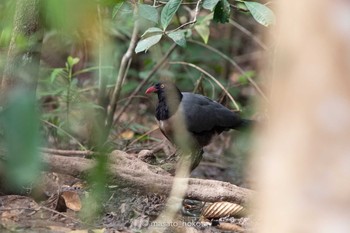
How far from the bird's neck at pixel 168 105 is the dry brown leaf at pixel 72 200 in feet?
5.45

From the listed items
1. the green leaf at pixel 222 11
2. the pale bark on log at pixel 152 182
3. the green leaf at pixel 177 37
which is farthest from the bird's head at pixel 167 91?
the pale bark on log at pixel 152 182

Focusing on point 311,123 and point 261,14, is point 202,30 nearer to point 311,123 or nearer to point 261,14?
point 261,14

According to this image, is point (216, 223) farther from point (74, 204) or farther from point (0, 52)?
point (0, 52)

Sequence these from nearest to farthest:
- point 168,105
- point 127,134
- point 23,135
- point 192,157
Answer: point 23,135 → point 192,157 → point 168,105 → point 127,134

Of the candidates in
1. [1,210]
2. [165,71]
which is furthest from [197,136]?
[1,210]

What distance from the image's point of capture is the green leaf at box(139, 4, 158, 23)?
12.8 ft

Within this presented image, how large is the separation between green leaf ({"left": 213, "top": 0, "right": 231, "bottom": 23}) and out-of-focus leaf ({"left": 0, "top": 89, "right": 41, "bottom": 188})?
9.81 ft

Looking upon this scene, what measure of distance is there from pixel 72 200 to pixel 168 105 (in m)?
1.79

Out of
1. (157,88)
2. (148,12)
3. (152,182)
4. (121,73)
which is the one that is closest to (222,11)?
(148,12)

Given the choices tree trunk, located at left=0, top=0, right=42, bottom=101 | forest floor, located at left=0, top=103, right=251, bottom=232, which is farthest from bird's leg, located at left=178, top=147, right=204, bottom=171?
tree trunk, located at left=0, top=0, right=42, bottom=101

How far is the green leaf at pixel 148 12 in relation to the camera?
153 inches

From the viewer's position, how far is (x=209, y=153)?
20.6 ft

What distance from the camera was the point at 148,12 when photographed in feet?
12.9

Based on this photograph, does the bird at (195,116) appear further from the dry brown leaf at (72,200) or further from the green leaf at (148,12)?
the dry brown leaf at (72,200)
